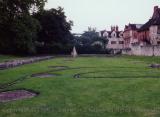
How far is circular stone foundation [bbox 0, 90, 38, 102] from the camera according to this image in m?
14.7

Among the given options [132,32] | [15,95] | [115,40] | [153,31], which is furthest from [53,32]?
[15,95]

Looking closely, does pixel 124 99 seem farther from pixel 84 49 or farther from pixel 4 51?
pixel 84 49

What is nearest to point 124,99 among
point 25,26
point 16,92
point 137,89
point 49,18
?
point 137,89

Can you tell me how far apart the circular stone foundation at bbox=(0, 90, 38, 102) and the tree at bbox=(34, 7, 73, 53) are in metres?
63.5

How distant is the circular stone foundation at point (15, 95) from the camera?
14717 millimetres

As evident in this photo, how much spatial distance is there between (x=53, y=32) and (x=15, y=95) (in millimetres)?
66240

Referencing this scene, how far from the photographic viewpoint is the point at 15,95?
1573 cm

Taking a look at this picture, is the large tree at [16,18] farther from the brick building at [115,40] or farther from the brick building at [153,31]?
the brick building at [115,40]

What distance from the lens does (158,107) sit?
1158cm

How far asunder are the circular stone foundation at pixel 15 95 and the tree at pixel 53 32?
2501 inches

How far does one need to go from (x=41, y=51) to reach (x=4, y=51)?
11193 mm

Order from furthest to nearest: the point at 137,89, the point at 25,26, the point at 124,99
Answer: the point at 25,26
the point at 137,89
the point at 124,99

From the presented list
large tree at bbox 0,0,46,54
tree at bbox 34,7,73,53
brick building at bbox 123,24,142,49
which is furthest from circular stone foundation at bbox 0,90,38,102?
brick building at bbox 123,24,142,49

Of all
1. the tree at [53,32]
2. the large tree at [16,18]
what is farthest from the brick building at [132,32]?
the large tree at [16,18]
